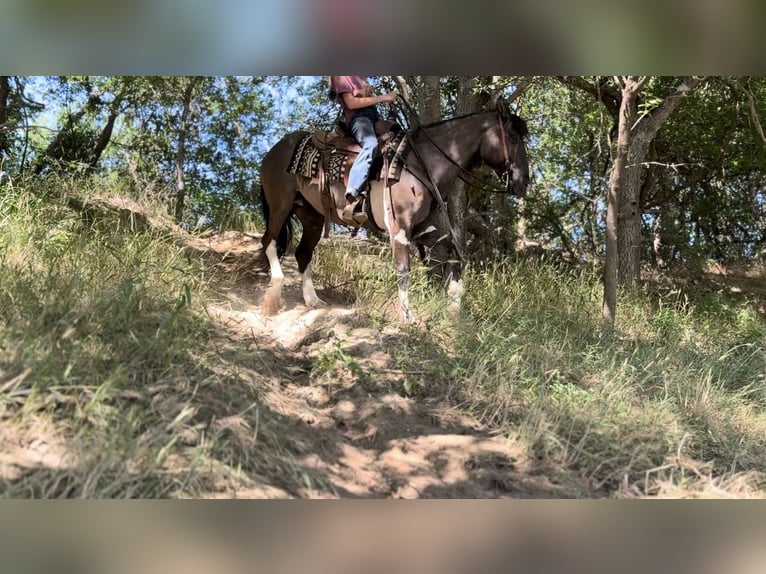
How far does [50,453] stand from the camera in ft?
7.94

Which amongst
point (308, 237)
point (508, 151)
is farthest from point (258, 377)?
point (508, 151)

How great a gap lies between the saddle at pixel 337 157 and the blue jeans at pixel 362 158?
3.3 inches

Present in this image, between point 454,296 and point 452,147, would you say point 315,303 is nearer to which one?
point 454,296

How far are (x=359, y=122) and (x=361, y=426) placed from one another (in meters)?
2.96

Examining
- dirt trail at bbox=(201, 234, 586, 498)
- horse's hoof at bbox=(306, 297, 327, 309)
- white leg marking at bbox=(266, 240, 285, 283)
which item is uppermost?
white leg marking at bbox=(266, 240, 285, 283)

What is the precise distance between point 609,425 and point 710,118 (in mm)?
7180

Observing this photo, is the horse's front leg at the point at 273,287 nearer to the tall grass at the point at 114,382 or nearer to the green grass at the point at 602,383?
the tall grass at the point at 114,382

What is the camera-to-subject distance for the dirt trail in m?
2.92

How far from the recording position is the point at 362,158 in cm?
491

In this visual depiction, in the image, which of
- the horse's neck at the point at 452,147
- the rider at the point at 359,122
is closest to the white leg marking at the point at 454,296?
the horse's neck at the point at 452,147

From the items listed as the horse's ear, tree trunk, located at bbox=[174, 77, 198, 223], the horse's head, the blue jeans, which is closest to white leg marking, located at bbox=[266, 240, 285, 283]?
the blue jeans

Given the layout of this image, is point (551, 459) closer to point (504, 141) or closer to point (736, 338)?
point (504, 141)

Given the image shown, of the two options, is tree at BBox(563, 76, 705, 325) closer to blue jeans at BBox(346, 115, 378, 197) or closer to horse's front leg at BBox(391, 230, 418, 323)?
horse's front leg at BBox(391, 230, 418, 323)

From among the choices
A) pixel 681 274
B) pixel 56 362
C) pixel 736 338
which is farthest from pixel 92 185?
pixel 681 274
